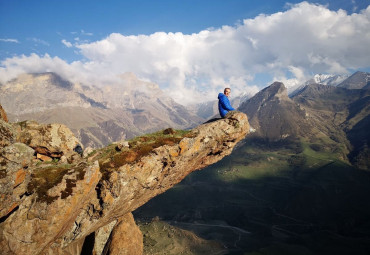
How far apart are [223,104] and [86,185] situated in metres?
20.3

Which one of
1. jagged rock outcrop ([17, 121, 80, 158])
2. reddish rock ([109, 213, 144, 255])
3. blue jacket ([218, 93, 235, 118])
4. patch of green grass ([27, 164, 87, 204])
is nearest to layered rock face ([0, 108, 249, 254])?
patch of green grass ([27, 164, 87, 204])

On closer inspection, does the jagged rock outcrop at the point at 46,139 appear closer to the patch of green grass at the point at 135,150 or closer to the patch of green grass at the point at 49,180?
the patch of green grass at the point at 135,150

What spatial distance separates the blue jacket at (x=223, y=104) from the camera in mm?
32625

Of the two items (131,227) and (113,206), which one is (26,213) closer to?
(113,206)

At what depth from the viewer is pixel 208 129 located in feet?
108

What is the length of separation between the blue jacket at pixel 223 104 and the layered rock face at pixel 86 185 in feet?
3.79

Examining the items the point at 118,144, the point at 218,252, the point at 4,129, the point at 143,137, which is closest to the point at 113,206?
the point at 118,144

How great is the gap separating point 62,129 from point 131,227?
1849 centimetres

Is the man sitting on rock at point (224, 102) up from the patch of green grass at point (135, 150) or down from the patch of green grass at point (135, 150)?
up

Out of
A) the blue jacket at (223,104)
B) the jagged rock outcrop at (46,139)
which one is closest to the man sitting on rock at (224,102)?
the blue jacket at (223,104)

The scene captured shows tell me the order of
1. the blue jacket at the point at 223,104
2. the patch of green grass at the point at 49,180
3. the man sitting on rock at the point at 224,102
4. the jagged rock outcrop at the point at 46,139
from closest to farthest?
the patch of green grass at the point at 49,180
the jagged rock outcrop at the point at 46,139
the man sitting on rock at the point at 224,102
the blue jacket at the point at 223,104

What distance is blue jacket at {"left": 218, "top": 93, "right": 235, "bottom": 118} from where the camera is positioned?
32625 mm

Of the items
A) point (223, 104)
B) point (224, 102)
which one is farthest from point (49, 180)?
point (223, 104)

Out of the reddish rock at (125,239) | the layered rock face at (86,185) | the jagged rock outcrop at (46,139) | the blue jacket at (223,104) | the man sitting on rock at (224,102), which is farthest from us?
the reddish rock at (125,239)
